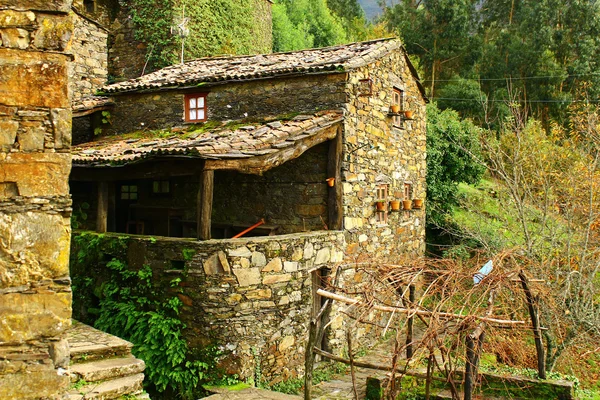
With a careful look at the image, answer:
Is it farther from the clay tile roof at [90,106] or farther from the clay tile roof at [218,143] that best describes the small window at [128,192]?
the clay tile roof at [90,106]

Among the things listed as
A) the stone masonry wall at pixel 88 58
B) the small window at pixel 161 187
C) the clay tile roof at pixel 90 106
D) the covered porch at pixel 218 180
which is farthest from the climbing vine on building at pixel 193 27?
the small window at pixel 161 187

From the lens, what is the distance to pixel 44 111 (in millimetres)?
3043

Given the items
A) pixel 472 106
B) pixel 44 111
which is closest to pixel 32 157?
pixel 44 111

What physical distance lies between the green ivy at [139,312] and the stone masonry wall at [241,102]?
135 inches

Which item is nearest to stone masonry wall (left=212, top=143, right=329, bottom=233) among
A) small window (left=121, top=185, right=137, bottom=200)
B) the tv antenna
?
small window (left=121, top=185, right=137, bottom=200)

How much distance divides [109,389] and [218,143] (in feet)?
11.8

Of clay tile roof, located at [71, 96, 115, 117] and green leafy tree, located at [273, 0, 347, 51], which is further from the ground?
green leafy tree, located at [273, 0, 347, 51]

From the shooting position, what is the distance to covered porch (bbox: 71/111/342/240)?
23.8 ft

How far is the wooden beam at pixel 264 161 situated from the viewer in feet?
23.1

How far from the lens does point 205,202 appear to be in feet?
23.6

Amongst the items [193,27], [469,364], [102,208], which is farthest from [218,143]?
[193,27]

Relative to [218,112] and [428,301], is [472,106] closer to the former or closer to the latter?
[428,301]

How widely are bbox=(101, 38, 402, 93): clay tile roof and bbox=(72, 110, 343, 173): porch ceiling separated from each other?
0.93 m

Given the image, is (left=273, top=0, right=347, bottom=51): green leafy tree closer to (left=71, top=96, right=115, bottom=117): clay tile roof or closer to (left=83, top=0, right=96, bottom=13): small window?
(left=83, top=0, right=96, bottom=13): small window
